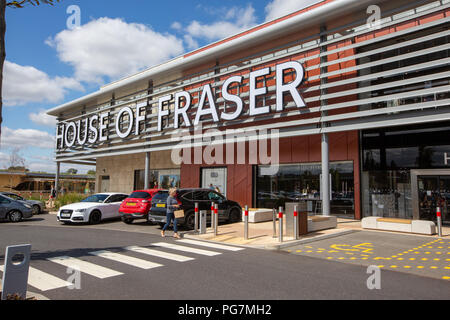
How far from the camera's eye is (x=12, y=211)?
16344 mm

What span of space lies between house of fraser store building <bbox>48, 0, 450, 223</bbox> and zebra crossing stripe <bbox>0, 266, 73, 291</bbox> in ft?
36.7

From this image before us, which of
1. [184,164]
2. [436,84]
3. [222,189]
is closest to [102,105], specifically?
[184,164]

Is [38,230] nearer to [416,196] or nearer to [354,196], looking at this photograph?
[354,196]

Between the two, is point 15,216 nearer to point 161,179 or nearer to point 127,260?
point 161,179

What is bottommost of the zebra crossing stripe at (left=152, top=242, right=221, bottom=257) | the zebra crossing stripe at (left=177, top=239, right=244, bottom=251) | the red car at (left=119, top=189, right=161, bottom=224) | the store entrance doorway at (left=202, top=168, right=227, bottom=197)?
the zebra crossing stripe at (left=177, top=239, right=244, bottom=251)

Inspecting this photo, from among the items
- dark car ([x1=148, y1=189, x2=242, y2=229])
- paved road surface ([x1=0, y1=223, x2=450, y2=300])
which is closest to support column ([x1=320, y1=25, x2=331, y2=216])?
dark car ([x1=148, y1=189, x2=242, y2=229])

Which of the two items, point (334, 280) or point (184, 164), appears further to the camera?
point (184, 164)

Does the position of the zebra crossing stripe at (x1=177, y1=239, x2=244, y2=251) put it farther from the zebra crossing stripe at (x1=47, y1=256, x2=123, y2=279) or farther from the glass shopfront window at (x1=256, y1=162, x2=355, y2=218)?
the glass shopfront window at (x1=256, y1=162, x2=355, y2=218)

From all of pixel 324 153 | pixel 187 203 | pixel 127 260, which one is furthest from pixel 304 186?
pixel 127 260

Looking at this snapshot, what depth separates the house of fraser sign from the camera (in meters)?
15.8

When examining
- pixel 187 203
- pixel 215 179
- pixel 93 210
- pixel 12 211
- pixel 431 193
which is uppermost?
pixel 215 179

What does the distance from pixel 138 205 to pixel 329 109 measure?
9.40 m

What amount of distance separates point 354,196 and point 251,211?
16.5 ft
